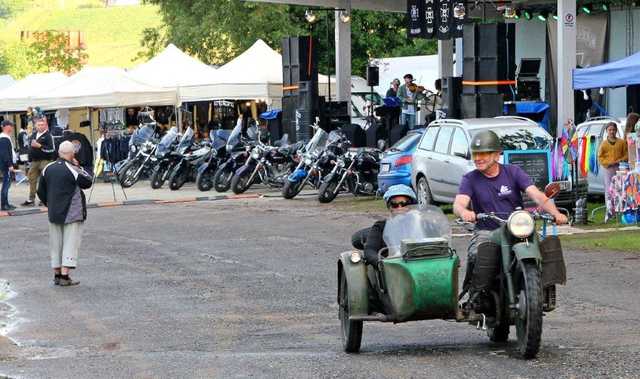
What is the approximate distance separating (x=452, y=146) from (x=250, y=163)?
8.65 m

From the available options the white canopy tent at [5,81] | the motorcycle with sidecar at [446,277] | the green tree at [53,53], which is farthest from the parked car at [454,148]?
the green tree at [53,53]

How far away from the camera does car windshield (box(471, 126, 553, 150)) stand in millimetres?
23078

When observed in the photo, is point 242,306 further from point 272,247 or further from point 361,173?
point 361,173

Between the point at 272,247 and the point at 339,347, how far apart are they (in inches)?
351

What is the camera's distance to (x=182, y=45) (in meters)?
54.9

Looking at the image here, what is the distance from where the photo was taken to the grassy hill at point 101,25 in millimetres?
161125

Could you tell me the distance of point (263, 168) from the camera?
31594 millimetres

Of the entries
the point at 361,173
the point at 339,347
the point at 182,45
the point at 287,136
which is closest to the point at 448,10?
the point at 287,136

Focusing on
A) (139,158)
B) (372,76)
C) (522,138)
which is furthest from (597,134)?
(372,76)

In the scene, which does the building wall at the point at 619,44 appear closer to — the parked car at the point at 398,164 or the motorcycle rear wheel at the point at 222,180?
the motorcycle rear wheel at the point at 222,180

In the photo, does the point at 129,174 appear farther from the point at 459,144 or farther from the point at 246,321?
the point at 246,321

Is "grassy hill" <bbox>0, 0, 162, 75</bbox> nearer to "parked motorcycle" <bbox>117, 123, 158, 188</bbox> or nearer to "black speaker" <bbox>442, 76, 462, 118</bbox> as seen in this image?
"parked motorcycle" <bbox>117, 123, 158, 188</bbox>

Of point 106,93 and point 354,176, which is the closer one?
point 354,176

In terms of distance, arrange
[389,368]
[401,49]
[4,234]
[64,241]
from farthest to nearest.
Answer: [401,49]
[4,234]
[64,241]
[389,368]
